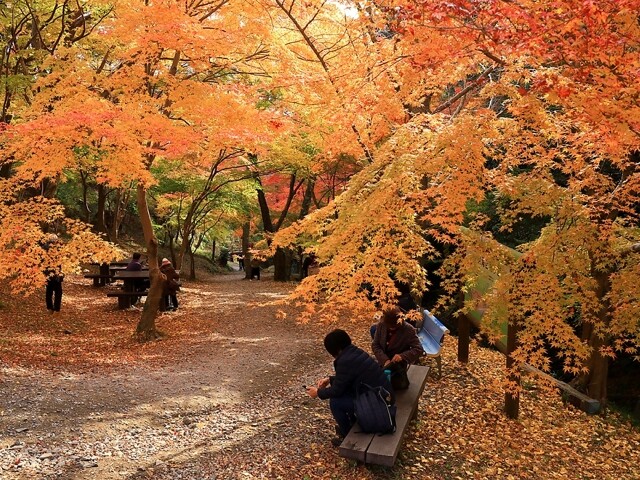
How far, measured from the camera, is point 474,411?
6574 millimetres

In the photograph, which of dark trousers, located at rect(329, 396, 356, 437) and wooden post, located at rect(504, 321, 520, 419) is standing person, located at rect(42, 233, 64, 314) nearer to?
dark trousers, located at rect(329, 396, 356, 437)

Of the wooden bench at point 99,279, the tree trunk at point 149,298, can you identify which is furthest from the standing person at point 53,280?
the wooden bench at point 99,279

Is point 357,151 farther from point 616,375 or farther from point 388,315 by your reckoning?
point 616,375

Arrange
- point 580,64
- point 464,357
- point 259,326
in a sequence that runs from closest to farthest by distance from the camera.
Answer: point 580,64 < point 464,357 < point 259,326

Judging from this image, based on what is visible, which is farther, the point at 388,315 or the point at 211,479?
the point at 388,315

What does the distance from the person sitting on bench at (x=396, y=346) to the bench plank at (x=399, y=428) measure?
19 cm

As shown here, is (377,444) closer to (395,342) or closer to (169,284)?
(395,342)

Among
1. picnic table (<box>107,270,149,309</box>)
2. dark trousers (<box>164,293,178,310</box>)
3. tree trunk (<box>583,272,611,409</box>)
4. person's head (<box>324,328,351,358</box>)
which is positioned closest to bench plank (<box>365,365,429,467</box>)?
person's head (<box>324,328,351,358</box>)

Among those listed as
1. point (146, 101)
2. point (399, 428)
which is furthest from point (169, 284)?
point (399, 428)

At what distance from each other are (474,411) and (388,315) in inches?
95.5

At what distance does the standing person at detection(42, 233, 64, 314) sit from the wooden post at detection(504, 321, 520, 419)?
929cm

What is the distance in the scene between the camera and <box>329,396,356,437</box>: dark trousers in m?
4.48

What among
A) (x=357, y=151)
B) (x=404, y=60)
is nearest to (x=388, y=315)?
(x=404, y=60)

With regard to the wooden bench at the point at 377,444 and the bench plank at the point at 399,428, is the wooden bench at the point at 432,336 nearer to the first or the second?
the bench plank at the point at 399,428
